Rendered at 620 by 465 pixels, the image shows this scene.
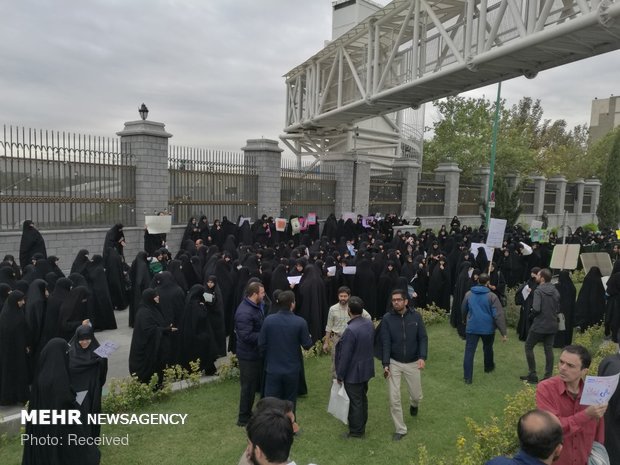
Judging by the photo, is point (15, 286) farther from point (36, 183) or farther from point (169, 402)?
point (36, 183)

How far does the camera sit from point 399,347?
5355 mm

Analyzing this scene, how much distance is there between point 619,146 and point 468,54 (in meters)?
24.6

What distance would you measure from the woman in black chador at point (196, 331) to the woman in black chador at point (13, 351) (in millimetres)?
1926

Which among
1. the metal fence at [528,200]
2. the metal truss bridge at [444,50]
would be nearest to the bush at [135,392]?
the metal truss bridge at [444,50]

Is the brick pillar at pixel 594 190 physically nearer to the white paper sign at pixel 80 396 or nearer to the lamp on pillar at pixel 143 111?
the lamp on pillar at pixel 143 111

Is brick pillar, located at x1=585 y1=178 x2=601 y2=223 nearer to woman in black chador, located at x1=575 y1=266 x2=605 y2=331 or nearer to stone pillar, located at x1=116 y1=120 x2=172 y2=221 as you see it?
woman in black chador, located at x1=575 y1=266 x2=605 y2=331

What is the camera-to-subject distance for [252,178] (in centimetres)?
1808

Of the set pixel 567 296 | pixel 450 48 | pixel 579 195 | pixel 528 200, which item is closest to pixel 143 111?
pixel 450 48

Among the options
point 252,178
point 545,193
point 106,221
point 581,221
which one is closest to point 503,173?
point 545,193

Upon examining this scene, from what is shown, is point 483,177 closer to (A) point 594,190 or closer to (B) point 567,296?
(A) point 594,190

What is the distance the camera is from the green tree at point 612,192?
30781 millimetres

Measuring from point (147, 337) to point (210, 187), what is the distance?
11.2 m

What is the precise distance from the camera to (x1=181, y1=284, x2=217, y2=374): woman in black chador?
22.0 ft

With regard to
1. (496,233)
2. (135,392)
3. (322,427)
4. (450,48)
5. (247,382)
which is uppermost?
(450,48)
